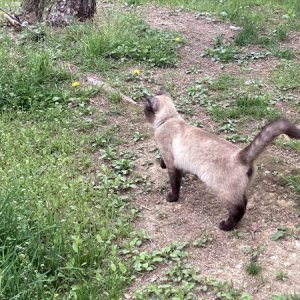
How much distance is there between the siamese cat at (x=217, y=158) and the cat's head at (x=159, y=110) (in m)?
0.06

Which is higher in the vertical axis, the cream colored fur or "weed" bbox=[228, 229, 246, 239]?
the cream colored fur

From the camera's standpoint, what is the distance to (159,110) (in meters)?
4.66

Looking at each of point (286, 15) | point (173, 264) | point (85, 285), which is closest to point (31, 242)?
point (85, 285)

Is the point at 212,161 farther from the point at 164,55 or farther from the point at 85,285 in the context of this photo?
the point at 164,55

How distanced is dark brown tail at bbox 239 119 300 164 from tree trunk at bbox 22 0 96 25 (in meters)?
4.81


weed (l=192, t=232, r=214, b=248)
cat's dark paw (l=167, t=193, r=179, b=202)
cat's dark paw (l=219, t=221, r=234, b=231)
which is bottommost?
cat's dark paw (l=167, t=193, r=179, b=202)

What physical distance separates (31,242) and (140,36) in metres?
4.60

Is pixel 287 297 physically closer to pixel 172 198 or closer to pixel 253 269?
pixel 253 269

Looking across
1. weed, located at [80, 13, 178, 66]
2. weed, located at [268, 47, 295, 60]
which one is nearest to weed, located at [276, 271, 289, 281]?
weed, located at [80, 13, 178, 66]

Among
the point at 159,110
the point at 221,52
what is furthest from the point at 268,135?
the point at 221,52

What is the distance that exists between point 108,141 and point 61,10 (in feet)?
11.1

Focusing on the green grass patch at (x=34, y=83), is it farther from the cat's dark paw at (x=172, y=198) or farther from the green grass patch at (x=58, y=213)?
the cat's dark paw at (x=172, y=198)

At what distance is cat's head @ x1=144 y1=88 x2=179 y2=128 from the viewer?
15.2ft

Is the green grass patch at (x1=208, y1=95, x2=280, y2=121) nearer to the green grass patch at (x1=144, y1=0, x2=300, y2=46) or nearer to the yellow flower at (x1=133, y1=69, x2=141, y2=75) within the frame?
the yellow flower at (x1=133, y1=69, x2=141, y2=75)
